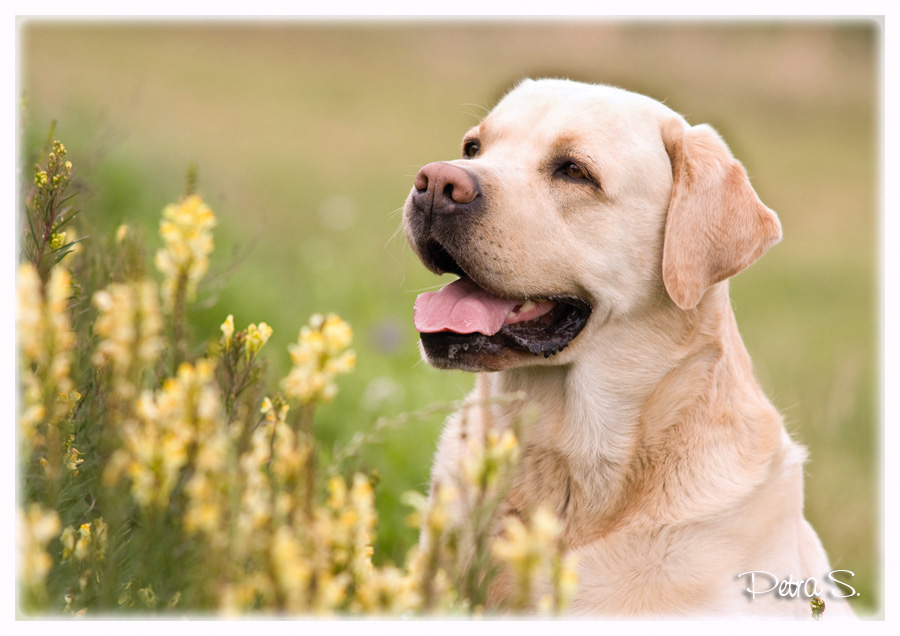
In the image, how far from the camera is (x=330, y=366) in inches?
70.0

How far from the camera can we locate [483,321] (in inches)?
117

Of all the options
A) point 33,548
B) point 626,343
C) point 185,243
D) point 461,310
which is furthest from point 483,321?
point 33,548

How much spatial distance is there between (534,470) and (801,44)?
4.69 metres

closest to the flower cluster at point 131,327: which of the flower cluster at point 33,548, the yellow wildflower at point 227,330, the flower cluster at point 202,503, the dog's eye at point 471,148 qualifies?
the flower cluster at point 202,503

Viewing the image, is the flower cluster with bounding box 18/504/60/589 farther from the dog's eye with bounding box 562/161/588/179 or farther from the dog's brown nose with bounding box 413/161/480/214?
the dog's eye with bounding box 562/161/588/179

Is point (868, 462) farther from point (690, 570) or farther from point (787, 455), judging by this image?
point (690, 570)

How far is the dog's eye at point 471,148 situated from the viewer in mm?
3559

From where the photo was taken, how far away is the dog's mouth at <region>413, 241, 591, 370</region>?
2969 millimetres

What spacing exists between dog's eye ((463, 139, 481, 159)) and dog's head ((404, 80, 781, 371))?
0.97 ft

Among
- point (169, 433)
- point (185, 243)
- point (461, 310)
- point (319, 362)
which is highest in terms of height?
point (185, 243)

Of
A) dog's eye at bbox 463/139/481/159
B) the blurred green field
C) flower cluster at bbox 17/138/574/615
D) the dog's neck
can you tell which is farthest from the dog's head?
flower cluster at bbox 17/138/574/615

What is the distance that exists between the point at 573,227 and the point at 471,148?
76cm

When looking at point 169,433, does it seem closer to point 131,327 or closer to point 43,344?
point 131,327

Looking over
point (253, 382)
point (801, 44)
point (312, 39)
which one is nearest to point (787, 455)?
point (253, 382)
